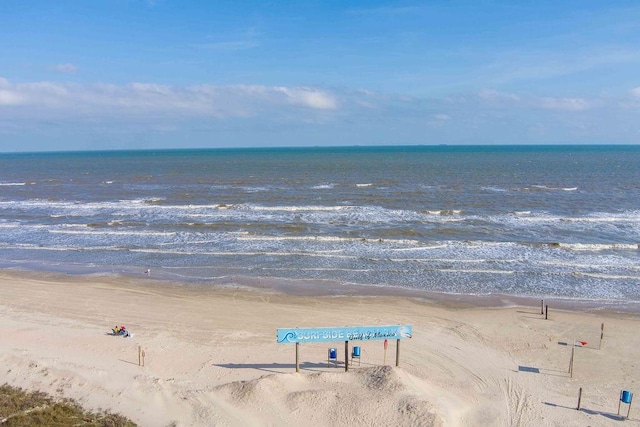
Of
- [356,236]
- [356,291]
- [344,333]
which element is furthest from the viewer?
[356,236]

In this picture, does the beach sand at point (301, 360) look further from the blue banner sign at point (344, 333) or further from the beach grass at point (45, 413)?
the blue banner sign at point (344, 333)

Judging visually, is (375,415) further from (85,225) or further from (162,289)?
(85,225)

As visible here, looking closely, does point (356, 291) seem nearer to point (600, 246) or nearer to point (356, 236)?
point (356, 236)

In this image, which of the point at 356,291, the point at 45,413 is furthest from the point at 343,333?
the point at 356,291

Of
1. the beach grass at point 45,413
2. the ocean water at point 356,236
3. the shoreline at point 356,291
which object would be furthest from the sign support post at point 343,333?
the ocean water at point 356,236

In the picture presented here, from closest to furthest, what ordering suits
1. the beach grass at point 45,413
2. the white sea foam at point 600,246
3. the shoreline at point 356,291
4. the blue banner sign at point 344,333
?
the beach grass at point 45,413 < the blue banner sign at point 344,333 < the shoreline at point 356,291 < the white sea foam at point 600,246

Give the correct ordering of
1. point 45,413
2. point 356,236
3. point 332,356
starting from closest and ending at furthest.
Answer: point 45,413 → point 332,356 → point 356,236

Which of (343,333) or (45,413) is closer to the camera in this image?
(45,413)
